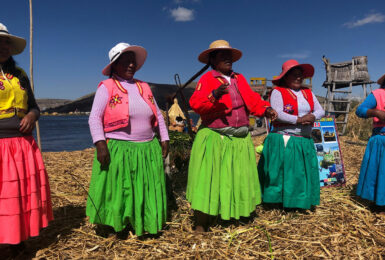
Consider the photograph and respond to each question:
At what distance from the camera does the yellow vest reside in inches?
97.3

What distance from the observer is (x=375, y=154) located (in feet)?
12.3

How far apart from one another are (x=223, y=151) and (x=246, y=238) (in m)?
1.09

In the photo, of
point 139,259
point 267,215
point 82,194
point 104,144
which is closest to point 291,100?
point 267,215

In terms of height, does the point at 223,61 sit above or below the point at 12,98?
above

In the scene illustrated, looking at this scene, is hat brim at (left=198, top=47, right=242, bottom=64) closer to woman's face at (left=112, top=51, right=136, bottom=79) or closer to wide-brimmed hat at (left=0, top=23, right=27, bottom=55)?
woman's face at (left=112, top=51, right=136, bottom=79)

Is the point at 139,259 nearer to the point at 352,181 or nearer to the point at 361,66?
the point at 352,181

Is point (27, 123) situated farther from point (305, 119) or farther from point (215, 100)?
point (305, 119)

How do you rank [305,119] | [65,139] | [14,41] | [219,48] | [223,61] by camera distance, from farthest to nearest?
[65,139] < [305,119] < [223,61] < [219,48] < [14,41]

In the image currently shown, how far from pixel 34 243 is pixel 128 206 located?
1254 mm

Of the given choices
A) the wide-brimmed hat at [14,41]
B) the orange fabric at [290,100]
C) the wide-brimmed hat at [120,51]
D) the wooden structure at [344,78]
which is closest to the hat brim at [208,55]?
the wide-brimmed hat at [120,51]

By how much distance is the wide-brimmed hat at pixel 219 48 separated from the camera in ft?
9.86

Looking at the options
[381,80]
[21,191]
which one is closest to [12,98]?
[21,191]

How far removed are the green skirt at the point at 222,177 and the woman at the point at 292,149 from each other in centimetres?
78

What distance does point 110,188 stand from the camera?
9.31 ft
